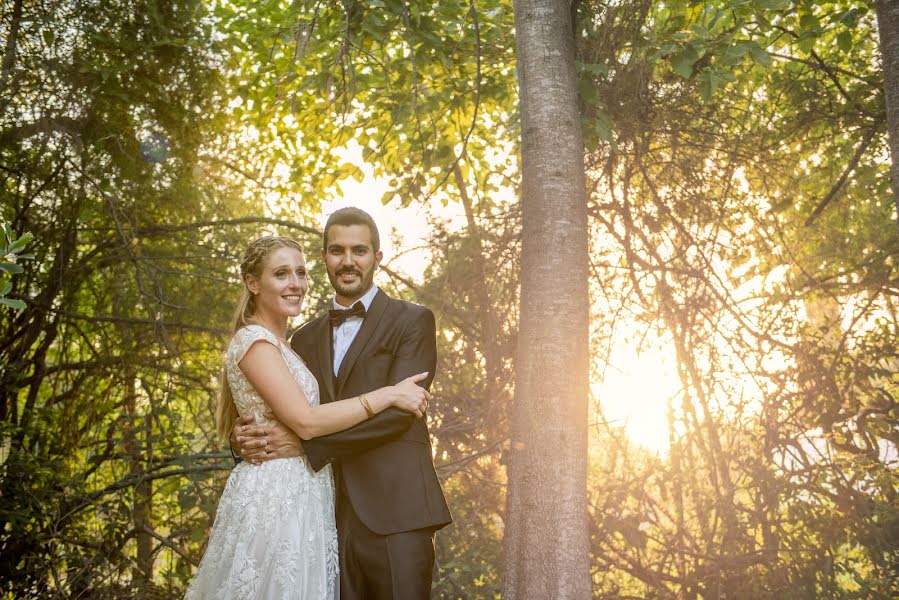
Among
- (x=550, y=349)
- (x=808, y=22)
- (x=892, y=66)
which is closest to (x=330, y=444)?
(x=550, y=349)

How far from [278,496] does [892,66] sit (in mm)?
3573

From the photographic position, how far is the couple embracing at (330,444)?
2623mm

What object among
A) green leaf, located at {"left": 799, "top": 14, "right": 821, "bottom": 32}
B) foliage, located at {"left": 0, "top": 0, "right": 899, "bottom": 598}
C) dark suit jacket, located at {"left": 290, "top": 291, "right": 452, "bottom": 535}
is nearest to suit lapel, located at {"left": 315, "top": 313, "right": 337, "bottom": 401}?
dark suit jacket, located at {"left": 290, "top": 291, "right": 452, "bottom": 535}

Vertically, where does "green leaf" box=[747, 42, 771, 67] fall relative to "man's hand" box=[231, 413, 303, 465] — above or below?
above

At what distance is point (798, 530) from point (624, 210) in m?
2.49

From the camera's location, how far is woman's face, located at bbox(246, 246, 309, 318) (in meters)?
3.00

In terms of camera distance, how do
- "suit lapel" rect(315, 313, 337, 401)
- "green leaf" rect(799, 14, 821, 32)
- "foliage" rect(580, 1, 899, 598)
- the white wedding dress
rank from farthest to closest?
1. "foliage" rect(580, 1, 899, 598)
2. "green leaf" rect(799, 14, 821, 32)
3. "suit lapel" rect(315, 313, 337, 401)
4. the white wedding dress

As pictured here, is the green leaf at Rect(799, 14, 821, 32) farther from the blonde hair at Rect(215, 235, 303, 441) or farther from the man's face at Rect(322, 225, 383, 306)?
the blonde hair at Rect(215, 235, 303, 441)

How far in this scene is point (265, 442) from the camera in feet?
9.16

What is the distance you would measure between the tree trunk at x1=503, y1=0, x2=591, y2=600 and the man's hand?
927 millimetres

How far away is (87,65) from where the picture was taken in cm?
570

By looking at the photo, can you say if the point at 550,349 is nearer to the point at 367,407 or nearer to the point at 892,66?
the point at 367,407

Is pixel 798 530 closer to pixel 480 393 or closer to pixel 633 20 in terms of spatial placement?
pixel 480 393

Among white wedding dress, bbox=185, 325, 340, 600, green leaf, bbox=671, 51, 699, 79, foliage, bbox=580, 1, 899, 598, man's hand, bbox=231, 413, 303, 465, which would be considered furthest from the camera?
foliage, bbox=580, 1, 899, 598
